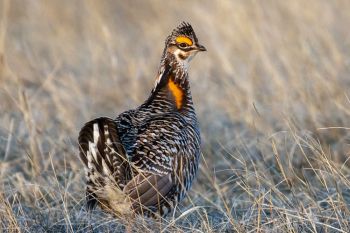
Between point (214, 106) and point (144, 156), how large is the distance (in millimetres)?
2939

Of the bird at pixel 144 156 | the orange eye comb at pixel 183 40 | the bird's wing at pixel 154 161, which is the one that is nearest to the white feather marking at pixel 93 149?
the bird at pixel 144 156

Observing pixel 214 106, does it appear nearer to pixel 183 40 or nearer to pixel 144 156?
pixel 183 40

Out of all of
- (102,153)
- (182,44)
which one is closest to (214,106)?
(182,44)

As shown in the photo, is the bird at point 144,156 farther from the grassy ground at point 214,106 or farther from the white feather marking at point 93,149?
the grassy ground at point 214,106

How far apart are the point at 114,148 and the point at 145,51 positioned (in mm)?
5392

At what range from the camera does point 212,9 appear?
9.84 meters

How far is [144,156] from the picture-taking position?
13.9ft

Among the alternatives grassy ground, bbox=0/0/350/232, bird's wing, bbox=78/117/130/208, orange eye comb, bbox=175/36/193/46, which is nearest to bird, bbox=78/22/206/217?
bird's wing, bbox=78/117/130/208

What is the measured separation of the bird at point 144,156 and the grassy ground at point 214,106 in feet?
0.42

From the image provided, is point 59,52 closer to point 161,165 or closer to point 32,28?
point 32,28

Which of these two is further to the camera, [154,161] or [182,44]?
[182,44]

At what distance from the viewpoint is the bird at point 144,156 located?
406 cm

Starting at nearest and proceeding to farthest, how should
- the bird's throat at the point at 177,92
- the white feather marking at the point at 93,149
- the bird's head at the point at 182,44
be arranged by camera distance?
the white feather marking at the point at 93,149 < the bird's throat at the point at 177,92 < the bird's head at the point at 182,44

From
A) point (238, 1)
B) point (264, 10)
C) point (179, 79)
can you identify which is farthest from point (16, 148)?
point (264, 10)
